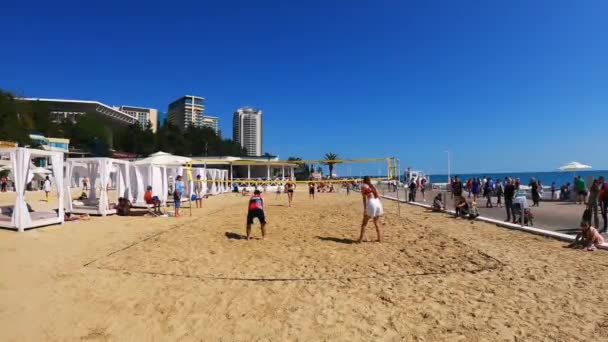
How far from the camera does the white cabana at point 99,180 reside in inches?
496

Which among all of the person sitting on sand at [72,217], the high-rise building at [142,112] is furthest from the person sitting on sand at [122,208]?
the high-rise building at [142,112]

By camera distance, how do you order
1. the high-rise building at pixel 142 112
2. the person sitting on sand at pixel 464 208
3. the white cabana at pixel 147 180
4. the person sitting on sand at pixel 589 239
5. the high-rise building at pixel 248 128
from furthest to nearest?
the high-rise building at pixel 142 112, the high-rise building at pixel 248 128, the white cabana at pixel 147 180, the person sitting on sand at pixel 464 208, the person sitting on sand at pixel 589 239

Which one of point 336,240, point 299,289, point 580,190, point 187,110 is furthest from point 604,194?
point 187,110

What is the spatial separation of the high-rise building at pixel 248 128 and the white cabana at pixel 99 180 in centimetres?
10777

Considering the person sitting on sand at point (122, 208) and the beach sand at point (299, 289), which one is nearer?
the beach sand at point (299, 289)

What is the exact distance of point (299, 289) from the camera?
4.93 meters

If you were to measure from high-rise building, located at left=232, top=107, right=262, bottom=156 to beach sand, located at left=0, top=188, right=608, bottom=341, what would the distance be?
115794mm

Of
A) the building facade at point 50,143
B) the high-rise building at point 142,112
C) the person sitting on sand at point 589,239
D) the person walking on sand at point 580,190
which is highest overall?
the high-rise building at point 142,112

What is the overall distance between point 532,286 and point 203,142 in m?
71.9

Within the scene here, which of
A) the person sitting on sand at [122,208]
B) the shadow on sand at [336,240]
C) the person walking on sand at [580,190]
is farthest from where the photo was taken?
the person walking on sand at [580,190]

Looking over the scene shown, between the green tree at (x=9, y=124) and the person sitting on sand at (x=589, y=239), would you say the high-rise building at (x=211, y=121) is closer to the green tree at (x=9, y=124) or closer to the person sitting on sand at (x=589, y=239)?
the green tree at (x=9, y=124)

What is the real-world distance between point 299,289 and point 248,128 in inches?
4762

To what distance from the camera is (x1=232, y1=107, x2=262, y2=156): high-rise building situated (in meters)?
123

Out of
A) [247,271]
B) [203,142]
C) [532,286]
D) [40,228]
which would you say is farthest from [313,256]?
[203,142]
